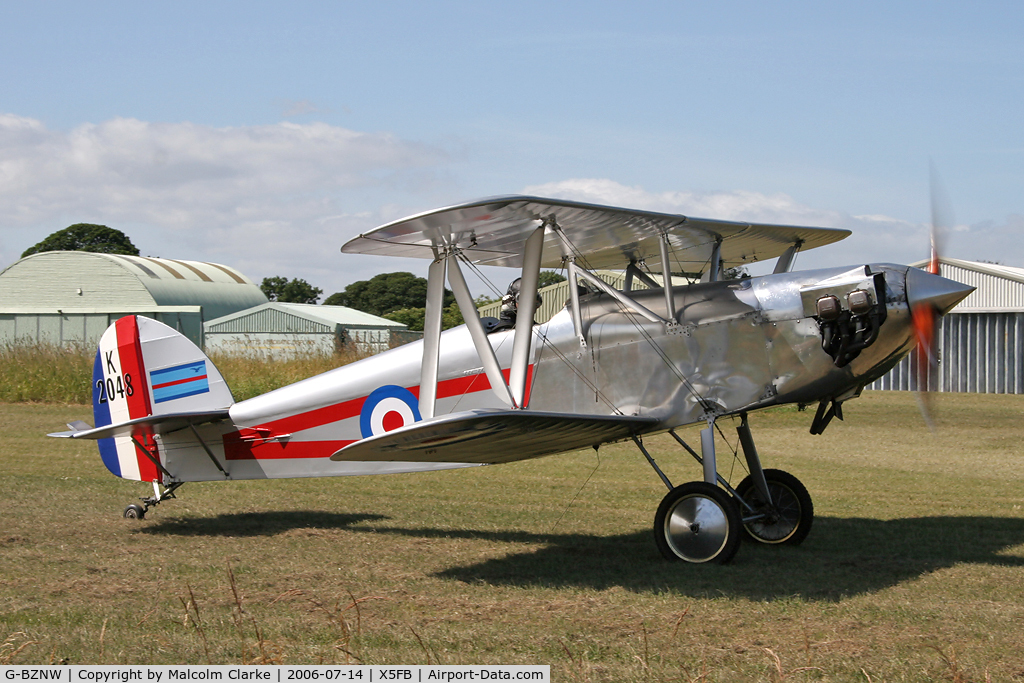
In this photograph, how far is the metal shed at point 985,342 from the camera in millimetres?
25734

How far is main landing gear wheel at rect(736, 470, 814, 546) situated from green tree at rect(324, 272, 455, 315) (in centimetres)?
7155

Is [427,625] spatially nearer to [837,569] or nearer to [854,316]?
[837,569]

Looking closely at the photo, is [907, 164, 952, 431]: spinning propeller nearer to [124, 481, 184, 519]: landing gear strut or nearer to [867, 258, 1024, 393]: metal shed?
[124, 481, 184, 519]: landing gear strut

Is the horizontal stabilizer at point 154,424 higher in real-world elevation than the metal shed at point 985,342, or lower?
higher

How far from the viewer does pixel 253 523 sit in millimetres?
8383

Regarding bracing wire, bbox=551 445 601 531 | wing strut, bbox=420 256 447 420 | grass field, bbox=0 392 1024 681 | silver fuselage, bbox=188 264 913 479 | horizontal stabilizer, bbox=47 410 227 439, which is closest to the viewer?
grass field, bbox=0 392 1024 681

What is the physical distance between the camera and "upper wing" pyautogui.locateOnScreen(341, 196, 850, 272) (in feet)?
19.8

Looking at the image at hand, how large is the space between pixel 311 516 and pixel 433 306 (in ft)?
10.7

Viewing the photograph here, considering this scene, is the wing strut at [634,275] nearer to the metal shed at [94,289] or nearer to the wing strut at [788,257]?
the wing strut at [788,257]

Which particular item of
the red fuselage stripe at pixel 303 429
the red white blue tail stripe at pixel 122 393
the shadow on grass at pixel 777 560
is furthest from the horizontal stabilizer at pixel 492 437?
the red white blue tail stripe at pixel 122 393

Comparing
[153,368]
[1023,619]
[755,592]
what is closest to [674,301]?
[755,592]

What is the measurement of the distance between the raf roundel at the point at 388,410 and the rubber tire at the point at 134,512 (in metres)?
2.41

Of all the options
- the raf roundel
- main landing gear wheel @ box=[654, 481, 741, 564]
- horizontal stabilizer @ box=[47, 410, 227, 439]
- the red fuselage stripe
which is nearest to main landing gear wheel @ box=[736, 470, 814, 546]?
main landing gear wheel @ box=[654, 481, 741, 564]
